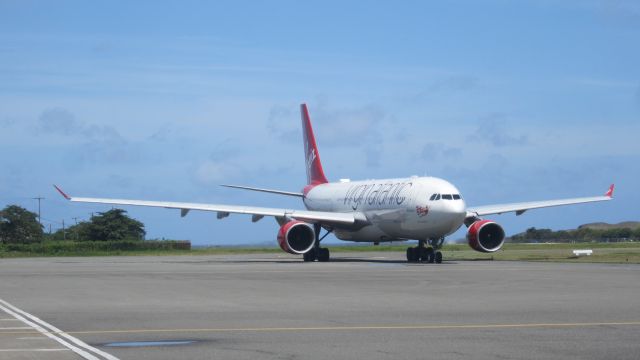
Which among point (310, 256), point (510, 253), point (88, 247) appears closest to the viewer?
point (310, 256)

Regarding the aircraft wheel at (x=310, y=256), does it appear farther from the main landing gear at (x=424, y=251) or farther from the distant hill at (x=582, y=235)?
the distant hill at (x=582, y=235)

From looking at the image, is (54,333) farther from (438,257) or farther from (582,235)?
(582,235)

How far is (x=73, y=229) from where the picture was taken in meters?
129

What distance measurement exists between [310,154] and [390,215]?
17044 mm

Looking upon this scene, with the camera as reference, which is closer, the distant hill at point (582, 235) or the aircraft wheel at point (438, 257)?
the aircraft wheel at point (438, 257)

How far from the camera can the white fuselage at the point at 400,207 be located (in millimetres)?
43781

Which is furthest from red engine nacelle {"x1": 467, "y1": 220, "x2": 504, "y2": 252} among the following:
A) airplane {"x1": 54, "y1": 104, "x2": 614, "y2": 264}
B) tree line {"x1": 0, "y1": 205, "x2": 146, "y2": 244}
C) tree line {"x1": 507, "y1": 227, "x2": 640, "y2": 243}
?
tree line {"x1": 507, "y1": 227, "x2": 640, "y2": 243}

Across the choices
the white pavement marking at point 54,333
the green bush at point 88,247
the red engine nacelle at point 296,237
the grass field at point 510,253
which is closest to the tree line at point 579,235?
the grass field at point 510,253

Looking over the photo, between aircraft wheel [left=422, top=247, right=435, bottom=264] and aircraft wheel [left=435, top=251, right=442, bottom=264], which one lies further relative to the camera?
aircraft wheel [left=422, top=247, right=435, bottom=264]

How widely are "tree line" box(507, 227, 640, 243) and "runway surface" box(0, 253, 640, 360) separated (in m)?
101

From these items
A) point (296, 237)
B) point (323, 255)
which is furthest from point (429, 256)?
point (323, 255)

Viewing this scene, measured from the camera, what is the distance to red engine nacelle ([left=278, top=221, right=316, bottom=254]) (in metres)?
48.1

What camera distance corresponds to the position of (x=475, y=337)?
1392 cm

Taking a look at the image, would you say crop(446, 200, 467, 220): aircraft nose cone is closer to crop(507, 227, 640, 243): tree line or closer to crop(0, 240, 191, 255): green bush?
crop(0, 240, 191, 255): green bush
